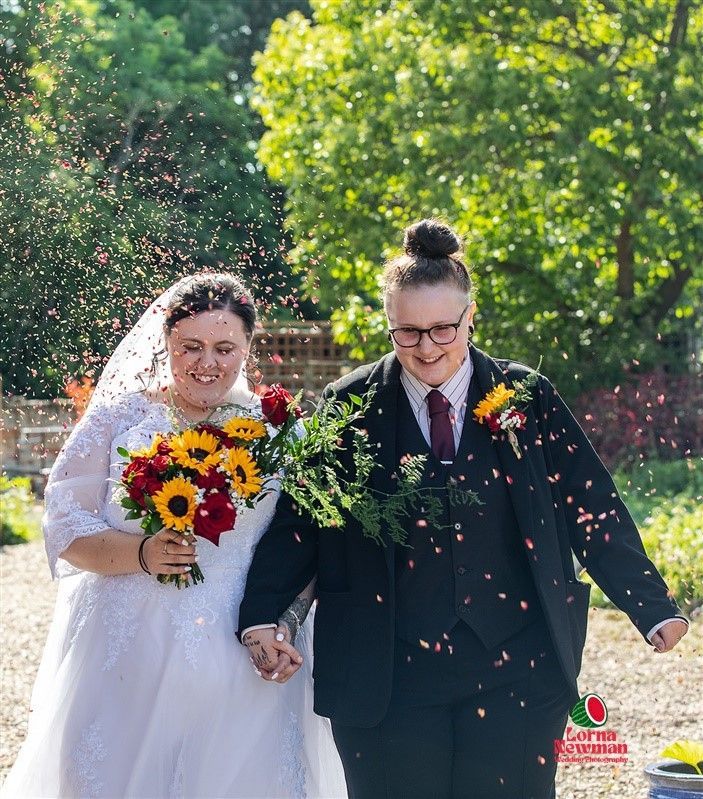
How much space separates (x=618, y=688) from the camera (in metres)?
7.63

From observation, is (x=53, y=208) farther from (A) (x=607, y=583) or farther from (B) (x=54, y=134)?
(A) (x=607, y=583)

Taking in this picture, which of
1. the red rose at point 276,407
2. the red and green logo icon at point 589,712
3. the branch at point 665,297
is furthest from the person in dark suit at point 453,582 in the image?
the branch at point 665,297

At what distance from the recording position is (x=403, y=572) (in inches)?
140

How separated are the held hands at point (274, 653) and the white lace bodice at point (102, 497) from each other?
1.10ft

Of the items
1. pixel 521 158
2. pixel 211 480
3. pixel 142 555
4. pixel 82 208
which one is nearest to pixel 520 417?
pixel 211 480

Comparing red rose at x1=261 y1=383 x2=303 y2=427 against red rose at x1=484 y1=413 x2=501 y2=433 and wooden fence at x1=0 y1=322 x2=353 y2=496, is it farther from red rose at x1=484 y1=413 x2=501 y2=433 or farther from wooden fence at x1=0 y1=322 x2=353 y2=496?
wooden fence at x1=0 y1=322 x2=353 y2=496

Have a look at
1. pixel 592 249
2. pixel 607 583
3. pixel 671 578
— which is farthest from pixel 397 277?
pixel 592 249

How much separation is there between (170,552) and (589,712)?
1615 mm

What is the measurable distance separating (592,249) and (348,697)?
42.9 feet

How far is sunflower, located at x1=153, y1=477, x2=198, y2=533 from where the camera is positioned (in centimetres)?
355

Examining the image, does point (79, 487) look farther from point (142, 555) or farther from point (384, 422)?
point (384, 422)

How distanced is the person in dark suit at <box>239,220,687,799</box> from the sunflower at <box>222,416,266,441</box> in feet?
0.88

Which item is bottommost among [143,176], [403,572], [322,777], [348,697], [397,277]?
[322,777]

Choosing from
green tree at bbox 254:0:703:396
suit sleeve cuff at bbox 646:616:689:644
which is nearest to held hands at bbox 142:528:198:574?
suit sleeve cuff at bbox 646:616:689:644
